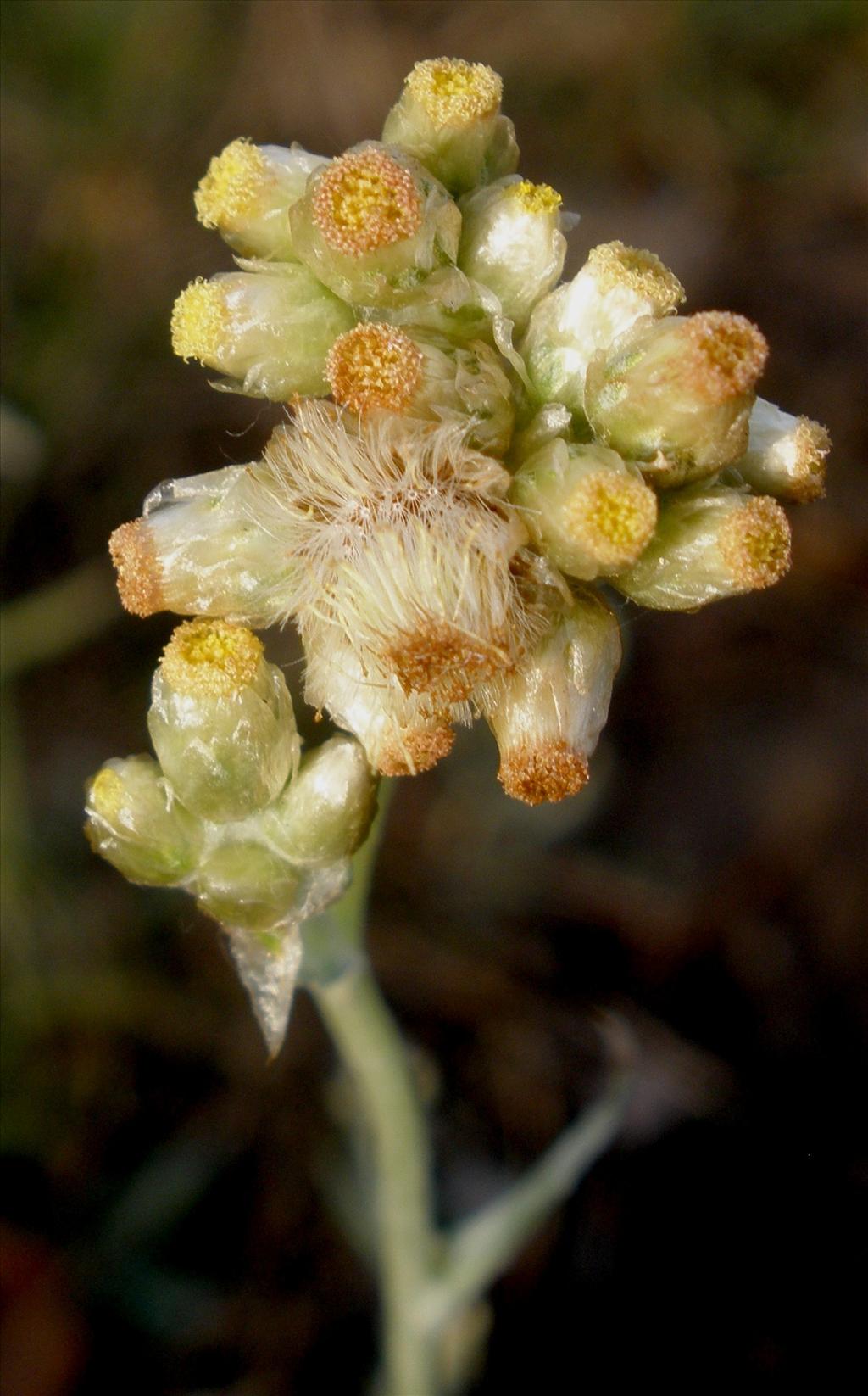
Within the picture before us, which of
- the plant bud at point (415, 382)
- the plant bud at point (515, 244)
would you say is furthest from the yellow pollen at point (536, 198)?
the plant bud at point (415, 382)

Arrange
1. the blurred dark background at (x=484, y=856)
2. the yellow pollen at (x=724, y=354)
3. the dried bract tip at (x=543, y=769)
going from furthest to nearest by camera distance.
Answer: the blurred dark background at (x=484, y=856) < the dried bract tip at (x=543, y=769) < the yellow pollen at (x=724, y=354)

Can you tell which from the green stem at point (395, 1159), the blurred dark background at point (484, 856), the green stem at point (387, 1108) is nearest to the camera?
the green stem at point (387, 1108)

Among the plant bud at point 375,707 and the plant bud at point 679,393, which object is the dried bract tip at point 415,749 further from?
the plant bud at point 679,393

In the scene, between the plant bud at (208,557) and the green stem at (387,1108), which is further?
the green stem at (387,1108)

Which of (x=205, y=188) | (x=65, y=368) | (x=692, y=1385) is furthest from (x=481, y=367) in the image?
(x=692, y=1385)

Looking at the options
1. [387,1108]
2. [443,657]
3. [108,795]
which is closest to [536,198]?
[443,657]

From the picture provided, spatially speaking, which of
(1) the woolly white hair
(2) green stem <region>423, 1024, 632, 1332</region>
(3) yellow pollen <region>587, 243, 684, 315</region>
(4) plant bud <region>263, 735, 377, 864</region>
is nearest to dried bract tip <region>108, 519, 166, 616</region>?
(1) the woolly white hair

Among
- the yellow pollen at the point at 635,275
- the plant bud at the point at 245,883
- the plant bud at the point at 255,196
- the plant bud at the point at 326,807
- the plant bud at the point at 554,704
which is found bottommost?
the plant bud at the point at 245,883

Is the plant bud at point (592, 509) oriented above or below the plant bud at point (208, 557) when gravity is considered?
above

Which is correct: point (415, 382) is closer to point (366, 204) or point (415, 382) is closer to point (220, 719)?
point (366, 204)
